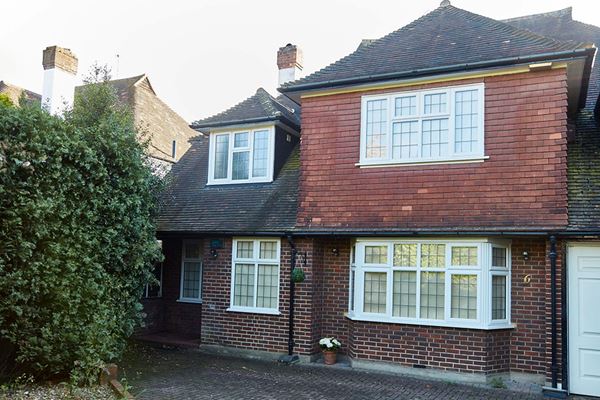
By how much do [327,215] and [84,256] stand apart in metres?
4.66

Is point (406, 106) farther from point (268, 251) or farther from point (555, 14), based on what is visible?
point (555, 14)

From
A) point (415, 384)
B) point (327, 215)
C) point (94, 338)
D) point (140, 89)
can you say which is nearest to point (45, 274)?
point (94, 338)

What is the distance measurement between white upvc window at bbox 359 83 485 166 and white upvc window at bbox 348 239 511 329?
1.59 m

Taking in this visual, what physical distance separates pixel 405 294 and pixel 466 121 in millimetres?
3356

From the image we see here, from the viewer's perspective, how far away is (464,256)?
30.7 feet

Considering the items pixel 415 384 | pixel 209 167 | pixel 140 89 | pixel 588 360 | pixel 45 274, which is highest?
pixel 140 89

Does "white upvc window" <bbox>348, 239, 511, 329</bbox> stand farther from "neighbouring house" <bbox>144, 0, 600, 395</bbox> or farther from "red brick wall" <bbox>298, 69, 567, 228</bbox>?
"red brick wall" <bbox>298, 69, 567, 228</bbox>

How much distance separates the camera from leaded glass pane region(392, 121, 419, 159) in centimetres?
992

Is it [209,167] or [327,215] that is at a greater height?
[209,167]

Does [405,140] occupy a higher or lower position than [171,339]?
higher

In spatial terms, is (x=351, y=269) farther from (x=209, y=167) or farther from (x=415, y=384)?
(x=209, y=167)

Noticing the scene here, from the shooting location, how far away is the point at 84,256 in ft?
25.1

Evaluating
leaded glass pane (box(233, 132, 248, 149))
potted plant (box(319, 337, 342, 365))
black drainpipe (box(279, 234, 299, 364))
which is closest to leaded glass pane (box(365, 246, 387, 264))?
black drainpipe (box(279, 234, 299, 364))

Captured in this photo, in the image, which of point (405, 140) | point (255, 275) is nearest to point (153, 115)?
point (255, 275)
